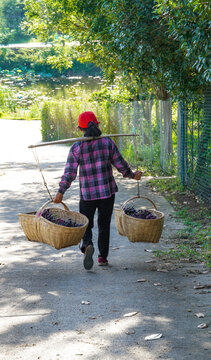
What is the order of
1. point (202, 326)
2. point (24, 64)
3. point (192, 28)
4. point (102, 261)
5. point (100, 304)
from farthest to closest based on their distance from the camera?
1. point (24, 64)
2. point (192, 28)
3. point (102, 261)
4. point (100, 304)
5. point (202, 326)

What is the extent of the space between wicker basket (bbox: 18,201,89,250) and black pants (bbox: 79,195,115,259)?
14 centimetres

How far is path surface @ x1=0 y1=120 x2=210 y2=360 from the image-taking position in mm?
4492

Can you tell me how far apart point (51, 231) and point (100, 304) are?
3.83 feet

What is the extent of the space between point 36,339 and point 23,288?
5.11 ft

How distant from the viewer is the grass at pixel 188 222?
7.55 m

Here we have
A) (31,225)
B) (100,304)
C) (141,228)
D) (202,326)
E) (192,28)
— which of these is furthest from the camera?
(192,28)

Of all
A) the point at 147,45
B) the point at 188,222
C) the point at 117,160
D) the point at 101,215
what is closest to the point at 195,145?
the point at 147,45

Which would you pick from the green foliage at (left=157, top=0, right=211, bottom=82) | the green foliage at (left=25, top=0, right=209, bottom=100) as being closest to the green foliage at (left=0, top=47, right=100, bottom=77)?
the green foliage at (left=25, top=0, right=209, bottom=100)

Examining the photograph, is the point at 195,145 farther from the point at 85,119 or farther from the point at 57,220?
the point at 57,220

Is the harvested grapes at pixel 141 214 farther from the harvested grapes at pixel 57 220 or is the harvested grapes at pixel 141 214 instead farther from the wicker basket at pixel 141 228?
the harvested grapes at pixel 57 220

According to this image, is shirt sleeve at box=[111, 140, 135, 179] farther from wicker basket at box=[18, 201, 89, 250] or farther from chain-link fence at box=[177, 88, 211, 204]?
chain-link fence at box=[177, 88, 211, 204]

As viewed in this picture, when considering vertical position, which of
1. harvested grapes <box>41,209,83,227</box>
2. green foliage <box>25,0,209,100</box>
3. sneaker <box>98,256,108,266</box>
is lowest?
sneaker <box>98,256,108,266</box>

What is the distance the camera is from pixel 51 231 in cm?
651

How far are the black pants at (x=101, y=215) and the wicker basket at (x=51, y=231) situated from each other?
0.46ft
